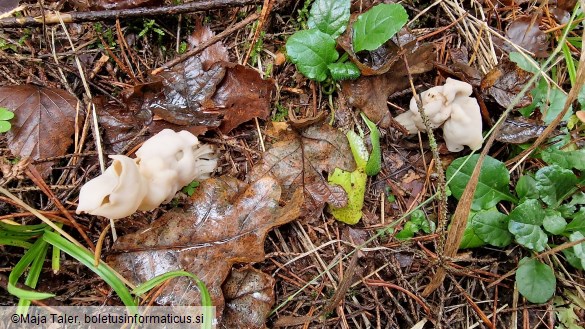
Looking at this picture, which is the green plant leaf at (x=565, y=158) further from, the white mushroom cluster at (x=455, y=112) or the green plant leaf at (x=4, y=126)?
the green plant leaf at (x=4, y=126)

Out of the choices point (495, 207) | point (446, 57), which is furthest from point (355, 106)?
point (495, 207)

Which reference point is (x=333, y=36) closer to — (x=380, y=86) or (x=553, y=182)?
(x=380, y=86)

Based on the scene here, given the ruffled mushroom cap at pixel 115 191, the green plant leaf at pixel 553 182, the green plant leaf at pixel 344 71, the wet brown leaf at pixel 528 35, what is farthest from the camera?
the wet brown leaf at pixel 528 35

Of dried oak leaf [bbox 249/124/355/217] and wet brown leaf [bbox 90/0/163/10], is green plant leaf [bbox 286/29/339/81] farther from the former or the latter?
wet brown leaf [bbox 90/0/163/10]

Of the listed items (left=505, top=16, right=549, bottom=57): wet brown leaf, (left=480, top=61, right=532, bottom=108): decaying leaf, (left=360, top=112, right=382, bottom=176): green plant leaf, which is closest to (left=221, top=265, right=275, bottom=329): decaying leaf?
(left=360, top=112, right=382, bottom=176): green plant leaf

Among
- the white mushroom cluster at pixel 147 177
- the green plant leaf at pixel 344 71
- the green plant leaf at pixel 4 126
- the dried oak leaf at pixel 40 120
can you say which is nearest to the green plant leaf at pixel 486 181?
the green plant leaf at pixel 344 71

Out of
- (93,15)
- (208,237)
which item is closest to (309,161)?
(208,237)

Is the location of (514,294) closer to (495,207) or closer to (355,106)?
(495,207)
